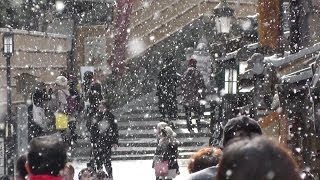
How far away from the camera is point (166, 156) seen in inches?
427

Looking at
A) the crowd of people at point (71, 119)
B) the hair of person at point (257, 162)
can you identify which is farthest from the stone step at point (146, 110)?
the hair of person at point (257, 162)

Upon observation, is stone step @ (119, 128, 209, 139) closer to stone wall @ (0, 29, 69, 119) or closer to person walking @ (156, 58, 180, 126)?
person walking @ (156, 58, 180, 126)

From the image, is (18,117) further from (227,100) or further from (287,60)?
(287,60)

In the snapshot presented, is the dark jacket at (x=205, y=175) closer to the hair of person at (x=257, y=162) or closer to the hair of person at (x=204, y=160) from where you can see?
the hair of person at (x=204, y=160)

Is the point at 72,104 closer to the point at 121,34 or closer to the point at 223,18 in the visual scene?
the point at 223,18

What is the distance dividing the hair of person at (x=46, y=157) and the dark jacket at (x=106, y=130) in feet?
30.2

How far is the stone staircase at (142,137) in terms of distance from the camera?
54.2 feet

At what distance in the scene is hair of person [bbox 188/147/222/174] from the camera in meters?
4.26

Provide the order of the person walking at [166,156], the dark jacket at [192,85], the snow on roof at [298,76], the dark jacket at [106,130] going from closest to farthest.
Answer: the snow on roof at [298,76], the person walking at [166,156], the dark jacket at [106,130], the dark jacket at [192,85]

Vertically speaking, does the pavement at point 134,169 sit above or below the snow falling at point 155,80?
below

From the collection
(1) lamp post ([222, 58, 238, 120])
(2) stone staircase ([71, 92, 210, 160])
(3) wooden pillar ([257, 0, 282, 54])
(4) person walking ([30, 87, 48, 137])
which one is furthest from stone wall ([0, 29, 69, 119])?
(3) wooden pillar ([257, 0, 282, 54])

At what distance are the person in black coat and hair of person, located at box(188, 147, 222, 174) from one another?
27.2 feet

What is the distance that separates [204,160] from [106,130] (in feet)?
27.7

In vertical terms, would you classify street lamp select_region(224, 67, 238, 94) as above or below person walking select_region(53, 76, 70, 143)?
above
